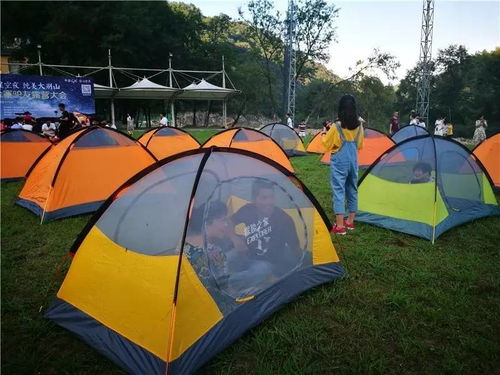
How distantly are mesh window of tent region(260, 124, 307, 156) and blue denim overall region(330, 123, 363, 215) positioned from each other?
826 cm

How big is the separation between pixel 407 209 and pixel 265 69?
119 ft

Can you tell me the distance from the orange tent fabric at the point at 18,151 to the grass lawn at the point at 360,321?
4771mm

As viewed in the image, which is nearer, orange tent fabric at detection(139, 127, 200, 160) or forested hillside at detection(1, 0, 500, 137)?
orange tent fabric at detection(139, 127, 200, 160)

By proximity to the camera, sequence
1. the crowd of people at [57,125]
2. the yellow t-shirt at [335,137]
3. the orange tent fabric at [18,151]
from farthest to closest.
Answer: the crowd of people at [57,125]
the orange tent fabric at [18,151]
the yellow t-shirt at [335,137]

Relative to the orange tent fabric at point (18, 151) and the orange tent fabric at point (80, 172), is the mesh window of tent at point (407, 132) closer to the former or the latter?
the orange tent fabric at point (80, 172)

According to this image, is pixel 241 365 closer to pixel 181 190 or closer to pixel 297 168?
pixel 181 190

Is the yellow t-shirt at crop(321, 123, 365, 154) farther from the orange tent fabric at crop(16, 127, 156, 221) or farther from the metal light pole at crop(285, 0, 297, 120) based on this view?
the metal light pole at crop(285, 0, 297, 120)

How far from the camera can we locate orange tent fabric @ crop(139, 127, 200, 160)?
10289mm

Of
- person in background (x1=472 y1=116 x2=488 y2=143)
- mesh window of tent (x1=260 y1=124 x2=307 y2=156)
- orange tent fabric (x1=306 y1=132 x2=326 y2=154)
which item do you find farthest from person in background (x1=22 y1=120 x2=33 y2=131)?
person in background (x1=472 y1=116 x2=488 y2=143)

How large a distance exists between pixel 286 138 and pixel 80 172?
889 cm

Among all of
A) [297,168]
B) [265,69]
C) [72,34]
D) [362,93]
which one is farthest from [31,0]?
[362,93]

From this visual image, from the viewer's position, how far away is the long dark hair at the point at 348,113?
181 inches

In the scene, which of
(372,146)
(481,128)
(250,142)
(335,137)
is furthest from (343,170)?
(481,128)

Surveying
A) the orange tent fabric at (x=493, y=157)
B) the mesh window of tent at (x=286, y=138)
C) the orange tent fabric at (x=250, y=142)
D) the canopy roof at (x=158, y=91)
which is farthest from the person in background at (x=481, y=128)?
the canopy roof at (x=158, y=91)
